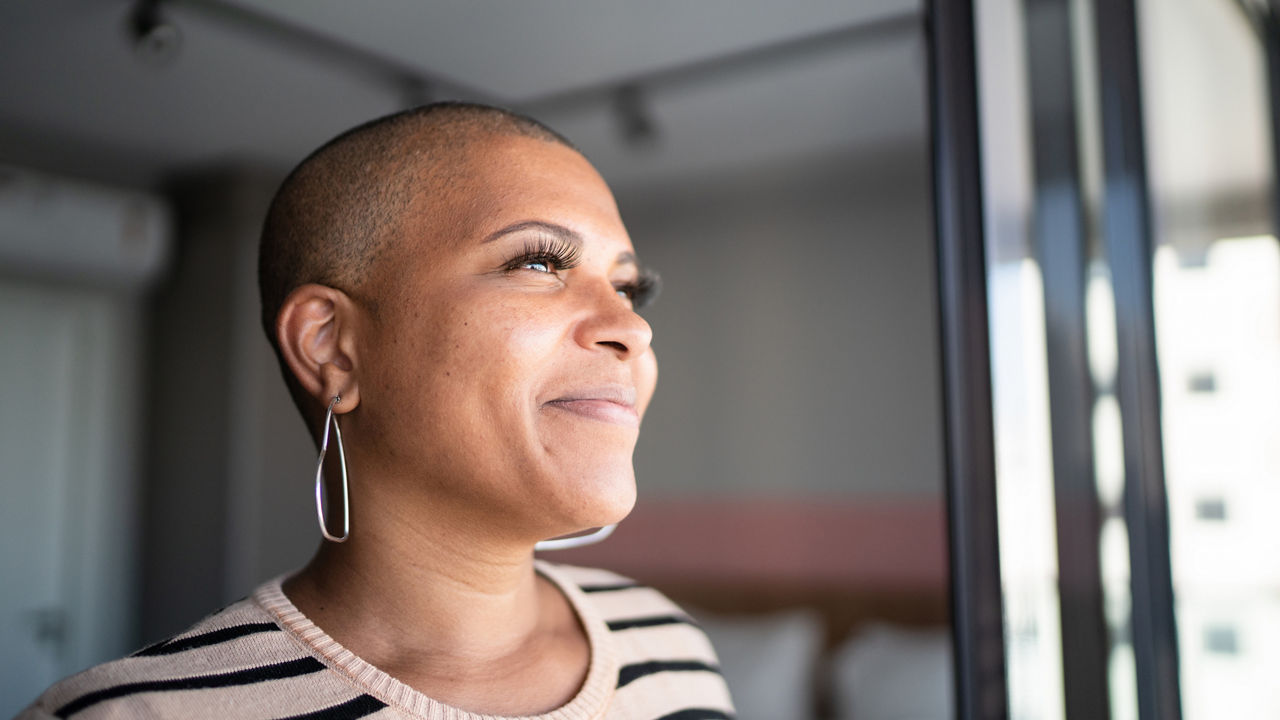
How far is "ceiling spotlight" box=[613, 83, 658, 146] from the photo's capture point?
287 centimetres

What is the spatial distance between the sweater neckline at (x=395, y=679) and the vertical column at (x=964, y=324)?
0.33 metres

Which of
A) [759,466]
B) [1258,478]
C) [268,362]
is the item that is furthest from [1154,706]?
[268,362]

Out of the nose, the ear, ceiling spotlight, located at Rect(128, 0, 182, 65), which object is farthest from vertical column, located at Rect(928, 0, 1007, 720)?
ceiling spotlight, located at Rect(128, 0, 182, 65)

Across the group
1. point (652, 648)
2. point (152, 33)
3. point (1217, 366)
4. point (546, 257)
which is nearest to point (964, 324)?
point (1217, 366)

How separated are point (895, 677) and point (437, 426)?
7.90ft

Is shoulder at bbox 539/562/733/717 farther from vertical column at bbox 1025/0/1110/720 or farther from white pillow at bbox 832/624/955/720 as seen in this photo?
white pillow at bbox 832/624/955/720

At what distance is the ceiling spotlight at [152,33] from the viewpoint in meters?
2.14

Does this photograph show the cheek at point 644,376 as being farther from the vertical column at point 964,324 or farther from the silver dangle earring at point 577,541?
the vertical column at point 964,324

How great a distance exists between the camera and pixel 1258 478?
2.82 feet

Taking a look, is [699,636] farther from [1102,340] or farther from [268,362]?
[268,362]

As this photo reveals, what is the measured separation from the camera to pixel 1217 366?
888 millimetres

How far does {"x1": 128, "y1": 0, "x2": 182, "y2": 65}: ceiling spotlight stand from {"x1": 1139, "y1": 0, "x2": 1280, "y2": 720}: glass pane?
6.77ft

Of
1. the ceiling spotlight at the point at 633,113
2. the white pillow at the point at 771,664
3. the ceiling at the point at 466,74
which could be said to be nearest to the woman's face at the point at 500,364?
the ceiling at the point at 466,74

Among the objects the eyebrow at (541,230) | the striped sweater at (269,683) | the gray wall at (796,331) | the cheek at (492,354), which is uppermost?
the gray wall at (796,331)
